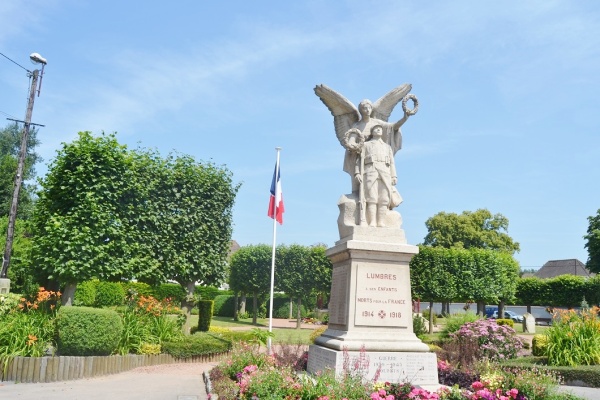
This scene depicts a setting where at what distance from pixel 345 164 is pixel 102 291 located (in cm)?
2738

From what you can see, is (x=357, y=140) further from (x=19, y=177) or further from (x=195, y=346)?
(x=19, y=177)

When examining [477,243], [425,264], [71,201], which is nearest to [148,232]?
[71,201]

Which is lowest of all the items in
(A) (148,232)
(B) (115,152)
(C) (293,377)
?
(C) (293,377)

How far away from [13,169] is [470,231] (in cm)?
3859

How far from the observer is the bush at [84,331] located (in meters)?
11.4

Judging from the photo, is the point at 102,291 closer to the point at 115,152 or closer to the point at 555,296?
the point at 115,152

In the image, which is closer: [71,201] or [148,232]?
[71,201]

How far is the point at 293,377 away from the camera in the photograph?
7.20 m

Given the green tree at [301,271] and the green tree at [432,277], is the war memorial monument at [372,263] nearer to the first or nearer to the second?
the green tree at [432,277]

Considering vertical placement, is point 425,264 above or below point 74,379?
above

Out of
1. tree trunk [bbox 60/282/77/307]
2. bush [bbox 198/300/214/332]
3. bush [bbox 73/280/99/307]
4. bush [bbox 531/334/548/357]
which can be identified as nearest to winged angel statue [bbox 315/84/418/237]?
bush [bbox 531/334/548/357]

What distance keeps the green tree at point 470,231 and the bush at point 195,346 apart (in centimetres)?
3633

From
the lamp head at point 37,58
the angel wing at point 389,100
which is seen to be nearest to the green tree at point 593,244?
the angel wing at point 389,100

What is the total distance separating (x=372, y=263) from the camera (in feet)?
28.5
